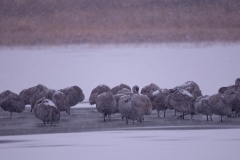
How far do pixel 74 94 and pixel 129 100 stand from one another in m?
1.30

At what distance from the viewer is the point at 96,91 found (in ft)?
25.3

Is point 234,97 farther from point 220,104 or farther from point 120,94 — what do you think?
point 120,94

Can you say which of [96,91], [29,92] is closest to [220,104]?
[96,91]

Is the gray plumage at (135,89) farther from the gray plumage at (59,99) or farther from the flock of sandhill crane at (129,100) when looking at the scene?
the gray plumage at (59,99)

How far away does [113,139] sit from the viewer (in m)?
6.18

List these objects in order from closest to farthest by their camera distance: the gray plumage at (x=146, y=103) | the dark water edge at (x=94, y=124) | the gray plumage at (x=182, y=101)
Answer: the dark water edge at (x=94, y=124) < the gray plumage at (x=146, y=103) < the gray plumage at (x=182, y=101)

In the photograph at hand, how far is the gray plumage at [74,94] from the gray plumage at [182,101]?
55.6 inches

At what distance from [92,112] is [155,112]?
94 centimetres

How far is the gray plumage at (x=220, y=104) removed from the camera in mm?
6848

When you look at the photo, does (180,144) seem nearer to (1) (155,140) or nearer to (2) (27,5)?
(1) (155,140)

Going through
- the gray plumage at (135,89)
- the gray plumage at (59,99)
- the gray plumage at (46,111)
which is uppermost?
the gray plumage at (135,89)

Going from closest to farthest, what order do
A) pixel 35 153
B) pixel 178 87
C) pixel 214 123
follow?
1. pixel 35 153
2. pixel 214 123
3. pixel 178 87

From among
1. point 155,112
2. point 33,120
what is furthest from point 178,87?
point 33,120

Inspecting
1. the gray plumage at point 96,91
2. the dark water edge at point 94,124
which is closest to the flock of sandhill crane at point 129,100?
the gray plumage at point 96,91
